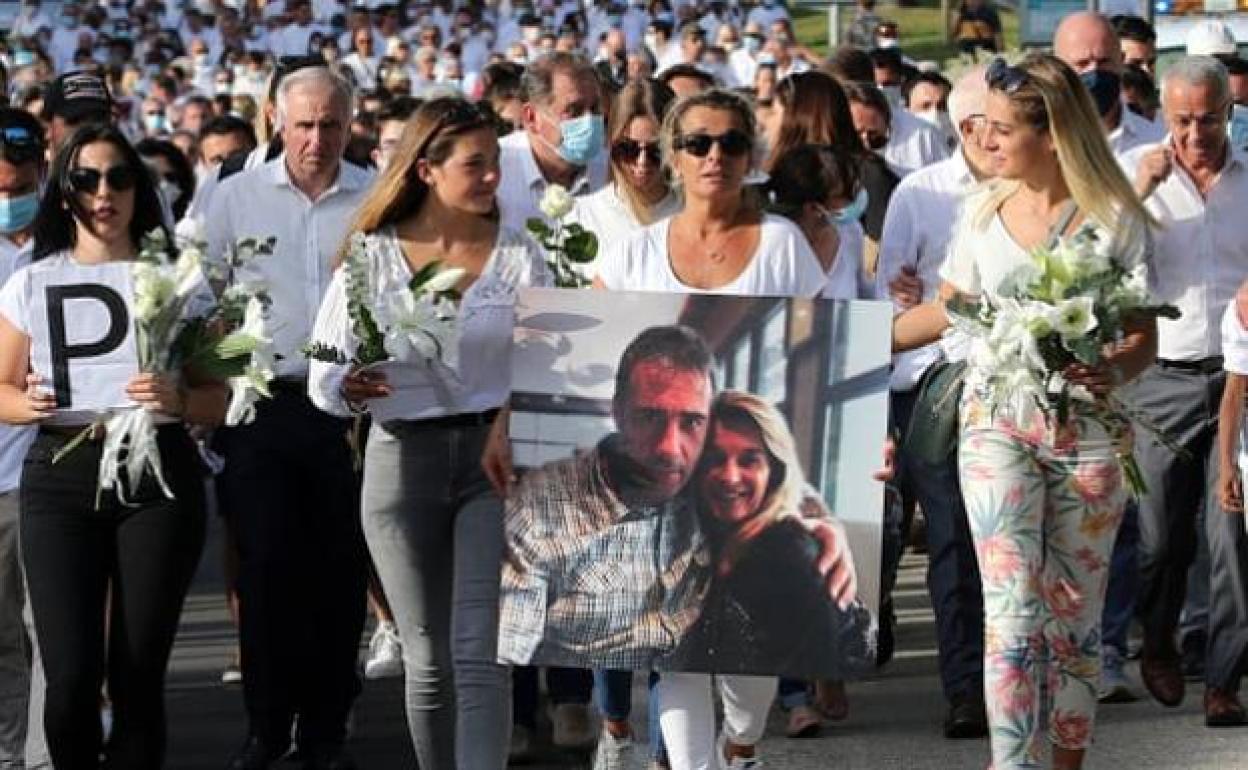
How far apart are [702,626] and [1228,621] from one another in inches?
108

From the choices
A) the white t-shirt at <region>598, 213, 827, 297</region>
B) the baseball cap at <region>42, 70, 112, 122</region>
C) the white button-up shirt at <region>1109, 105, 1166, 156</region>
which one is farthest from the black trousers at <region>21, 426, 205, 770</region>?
the white button-up shirt at <region>1109, 105, 1166, 156</region>

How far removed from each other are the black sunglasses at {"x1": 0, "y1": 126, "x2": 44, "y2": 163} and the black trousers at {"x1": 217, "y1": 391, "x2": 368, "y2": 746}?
109 cm

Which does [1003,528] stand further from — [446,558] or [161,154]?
[161,154]

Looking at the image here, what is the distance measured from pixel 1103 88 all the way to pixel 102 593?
5042 millimetres

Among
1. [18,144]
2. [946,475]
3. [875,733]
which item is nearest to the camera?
[18,144]

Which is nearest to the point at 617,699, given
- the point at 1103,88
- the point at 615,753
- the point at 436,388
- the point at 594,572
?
the point at 615,753

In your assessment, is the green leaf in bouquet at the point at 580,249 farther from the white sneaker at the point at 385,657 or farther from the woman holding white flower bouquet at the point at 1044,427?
the white sneaker at the point at 385,657

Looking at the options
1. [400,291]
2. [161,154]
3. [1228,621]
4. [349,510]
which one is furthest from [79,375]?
[161,154]

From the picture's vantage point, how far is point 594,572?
300 inches

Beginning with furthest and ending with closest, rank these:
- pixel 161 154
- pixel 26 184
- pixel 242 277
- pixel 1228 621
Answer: pixel 161 154, pixel 1228 621, pixel 26 184, pixel 242 277

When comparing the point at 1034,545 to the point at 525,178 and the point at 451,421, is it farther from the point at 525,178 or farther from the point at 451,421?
the point at 525,178

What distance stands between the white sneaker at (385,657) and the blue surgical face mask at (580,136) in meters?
2.05

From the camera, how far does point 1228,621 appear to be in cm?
959

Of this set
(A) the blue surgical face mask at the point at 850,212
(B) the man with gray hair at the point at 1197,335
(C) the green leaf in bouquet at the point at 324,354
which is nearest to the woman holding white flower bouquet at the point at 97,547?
(C) the green leaf in bouquet at the point at 324,354
